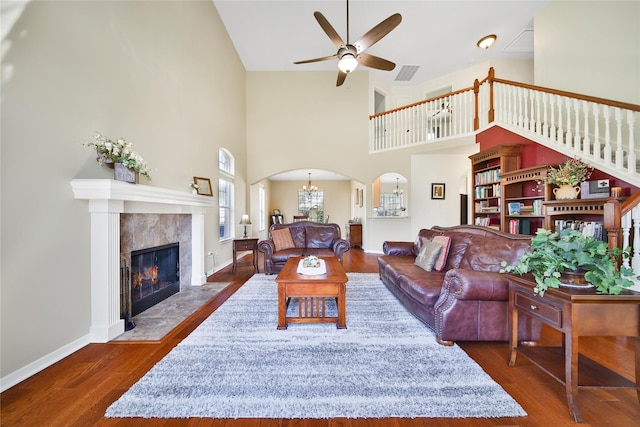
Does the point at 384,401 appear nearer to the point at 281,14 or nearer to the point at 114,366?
the point at 114,366

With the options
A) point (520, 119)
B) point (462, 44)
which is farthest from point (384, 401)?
point (462, 44)

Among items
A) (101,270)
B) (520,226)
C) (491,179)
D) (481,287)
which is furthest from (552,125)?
(101,270)

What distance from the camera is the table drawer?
51.4 inches

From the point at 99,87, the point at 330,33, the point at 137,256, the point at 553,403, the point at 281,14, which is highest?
the point at 281,14

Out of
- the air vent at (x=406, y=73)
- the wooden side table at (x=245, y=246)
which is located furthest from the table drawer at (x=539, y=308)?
the air vent at (x=406, y=73)

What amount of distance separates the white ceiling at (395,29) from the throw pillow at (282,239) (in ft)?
14.4

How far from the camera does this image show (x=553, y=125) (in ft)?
11.6

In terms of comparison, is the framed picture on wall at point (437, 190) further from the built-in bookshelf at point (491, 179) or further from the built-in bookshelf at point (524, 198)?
the built-in bookshelf at point (524, 198)

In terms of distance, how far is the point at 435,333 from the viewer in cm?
214

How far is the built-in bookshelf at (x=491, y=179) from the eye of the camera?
13.6 feet

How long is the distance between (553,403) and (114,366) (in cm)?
292

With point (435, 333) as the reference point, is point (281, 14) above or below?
above

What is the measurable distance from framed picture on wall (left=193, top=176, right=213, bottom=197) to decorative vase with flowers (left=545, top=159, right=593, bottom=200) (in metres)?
5.15

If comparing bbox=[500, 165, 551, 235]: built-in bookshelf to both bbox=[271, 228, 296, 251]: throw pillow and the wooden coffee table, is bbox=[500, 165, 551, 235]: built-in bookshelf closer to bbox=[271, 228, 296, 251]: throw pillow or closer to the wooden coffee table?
the wooden coffee table
